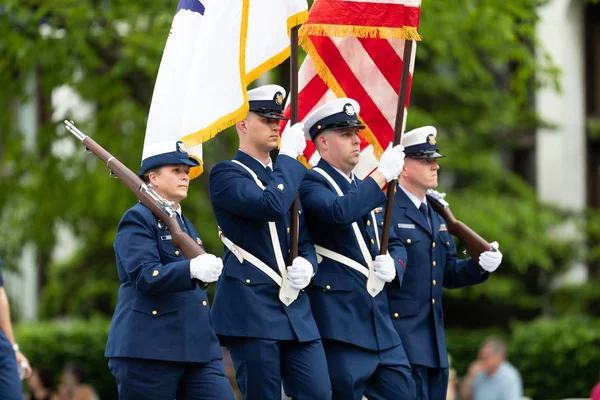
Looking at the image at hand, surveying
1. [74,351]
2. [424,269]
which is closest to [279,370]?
[424,269]

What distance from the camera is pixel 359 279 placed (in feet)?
24.2

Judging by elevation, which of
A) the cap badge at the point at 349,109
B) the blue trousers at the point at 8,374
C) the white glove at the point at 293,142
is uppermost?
the cap badge at the point at 349,109

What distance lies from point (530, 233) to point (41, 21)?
256 inches

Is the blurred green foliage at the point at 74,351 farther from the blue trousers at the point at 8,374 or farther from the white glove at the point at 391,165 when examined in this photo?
the white glove at the point at 391,165

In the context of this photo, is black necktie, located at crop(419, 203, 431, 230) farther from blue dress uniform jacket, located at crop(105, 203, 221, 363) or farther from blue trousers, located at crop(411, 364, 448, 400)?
blue dress uniform jacket, located at crop(105, 203, 221, 363)

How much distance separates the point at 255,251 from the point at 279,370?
670 mm

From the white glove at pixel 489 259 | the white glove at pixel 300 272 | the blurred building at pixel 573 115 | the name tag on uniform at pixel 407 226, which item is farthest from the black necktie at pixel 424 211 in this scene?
the blurred building at pixel 573 115

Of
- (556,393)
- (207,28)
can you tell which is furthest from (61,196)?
(207,28)

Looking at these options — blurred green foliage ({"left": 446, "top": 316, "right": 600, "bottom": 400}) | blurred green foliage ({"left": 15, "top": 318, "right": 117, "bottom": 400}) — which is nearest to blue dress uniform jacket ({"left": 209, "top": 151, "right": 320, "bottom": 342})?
blurred green foliage ({"left": 446, "top": 316, "right": 600, "bottom": 400})

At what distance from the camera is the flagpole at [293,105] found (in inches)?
276

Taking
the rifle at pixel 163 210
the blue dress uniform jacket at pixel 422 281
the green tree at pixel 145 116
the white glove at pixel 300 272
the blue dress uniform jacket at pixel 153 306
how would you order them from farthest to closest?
the green tree at pixel 145 116
the blue dress uniform jacket at pixel 422 281
the white glove at pixel 300 272
the rifle at pixel 163 210
the blue dress uniform jacket at pixel 153 306

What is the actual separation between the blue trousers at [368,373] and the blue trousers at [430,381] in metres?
0.31

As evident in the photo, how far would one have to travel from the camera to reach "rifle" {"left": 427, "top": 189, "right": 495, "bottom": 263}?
27.3 ft

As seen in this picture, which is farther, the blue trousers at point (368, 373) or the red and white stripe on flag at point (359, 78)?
the red and white stripe on flag at point (359, 78)
